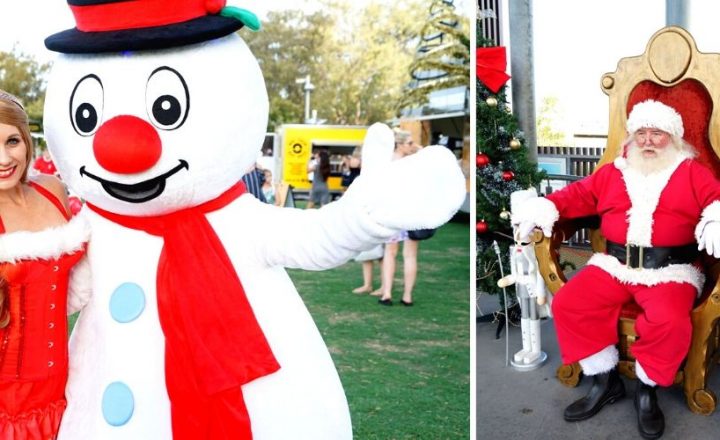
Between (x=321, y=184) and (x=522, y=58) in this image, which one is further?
(x=321, y=184)

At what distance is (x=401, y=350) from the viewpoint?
159 inches

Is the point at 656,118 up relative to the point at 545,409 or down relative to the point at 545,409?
up

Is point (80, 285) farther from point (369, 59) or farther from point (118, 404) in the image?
point (369, 59)

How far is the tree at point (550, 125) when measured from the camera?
2725 millimetres


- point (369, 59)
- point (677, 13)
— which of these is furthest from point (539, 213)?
point (369, 59)

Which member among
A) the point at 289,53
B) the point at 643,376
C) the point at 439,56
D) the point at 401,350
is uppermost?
the point at 289,53

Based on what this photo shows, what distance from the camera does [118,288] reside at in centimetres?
170

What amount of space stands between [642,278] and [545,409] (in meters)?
0.62

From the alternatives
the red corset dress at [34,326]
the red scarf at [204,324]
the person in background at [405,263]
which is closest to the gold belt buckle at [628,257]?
the red scarf at [204,324]

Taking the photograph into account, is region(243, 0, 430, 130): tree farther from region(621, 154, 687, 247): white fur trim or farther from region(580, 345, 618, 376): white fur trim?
region(580, 345, 618, 376): white fur trim

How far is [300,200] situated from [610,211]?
9.93m

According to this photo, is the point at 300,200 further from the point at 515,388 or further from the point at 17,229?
the point at 17,229

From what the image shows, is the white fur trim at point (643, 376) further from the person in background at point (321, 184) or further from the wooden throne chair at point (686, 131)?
the person in background at point (321, 184)

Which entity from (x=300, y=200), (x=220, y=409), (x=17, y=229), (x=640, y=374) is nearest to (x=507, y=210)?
(x=640, y=374)
